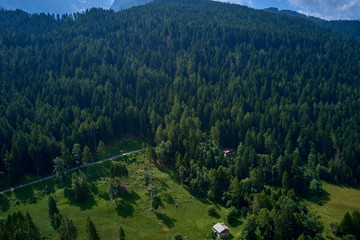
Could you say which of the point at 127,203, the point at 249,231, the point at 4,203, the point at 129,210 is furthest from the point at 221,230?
the point at 4,203

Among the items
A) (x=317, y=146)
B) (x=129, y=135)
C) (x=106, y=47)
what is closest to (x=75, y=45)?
(x=106, y=47)

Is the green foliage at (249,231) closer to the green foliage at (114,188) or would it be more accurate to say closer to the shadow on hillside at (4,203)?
the green foliage at (114,188)

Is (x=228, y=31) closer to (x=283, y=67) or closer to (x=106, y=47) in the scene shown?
(x=283, y=67)

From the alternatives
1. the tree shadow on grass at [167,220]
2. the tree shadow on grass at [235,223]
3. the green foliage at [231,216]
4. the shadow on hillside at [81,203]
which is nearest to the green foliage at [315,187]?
the tree shadow on grass at [235,223]

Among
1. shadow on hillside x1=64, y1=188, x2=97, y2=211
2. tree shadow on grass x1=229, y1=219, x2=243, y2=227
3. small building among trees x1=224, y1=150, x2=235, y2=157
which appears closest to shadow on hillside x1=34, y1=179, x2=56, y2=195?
shadow on hillside x1=64, y1=188, x2=97, y2=211

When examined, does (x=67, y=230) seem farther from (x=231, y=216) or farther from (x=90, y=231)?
(x=231, y=216)

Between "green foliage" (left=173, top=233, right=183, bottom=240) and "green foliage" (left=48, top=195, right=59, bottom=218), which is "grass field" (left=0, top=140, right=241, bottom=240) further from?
"green foliage" (left=173, top=233, right=183, bottom=240)
